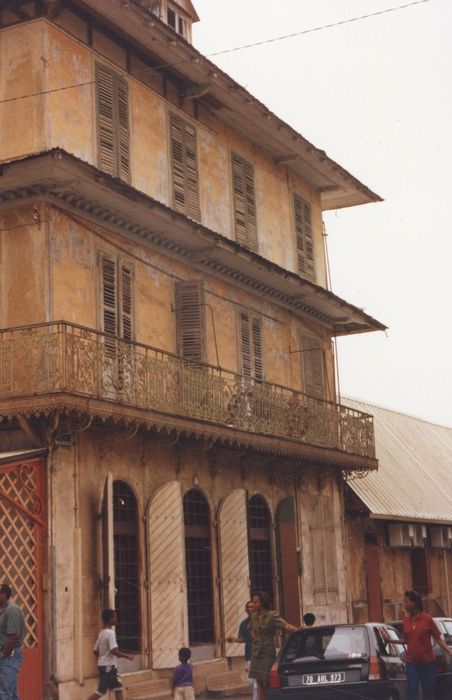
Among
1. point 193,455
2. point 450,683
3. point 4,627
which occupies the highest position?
point 193,455

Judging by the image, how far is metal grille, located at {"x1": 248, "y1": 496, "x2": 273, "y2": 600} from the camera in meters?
24.0

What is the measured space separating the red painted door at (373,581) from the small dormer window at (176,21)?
13.8 m

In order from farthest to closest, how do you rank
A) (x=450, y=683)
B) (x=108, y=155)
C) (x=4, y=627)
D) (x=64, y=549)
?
1. (x=108, y=155)
2. (x=64, y=549)
3. (x=450, y=683)
4. (x=4, y=627)

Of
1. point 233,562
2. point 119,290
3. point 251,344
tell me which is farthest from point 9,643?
point 251,344

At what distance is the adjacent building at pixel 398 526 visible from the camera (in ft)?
96.2

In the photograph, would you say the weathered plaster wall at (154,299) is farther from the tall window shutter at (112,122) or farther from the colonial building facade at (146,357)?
the tall window shutter at (112,122)

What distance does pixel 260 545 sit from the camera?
24.4 meters

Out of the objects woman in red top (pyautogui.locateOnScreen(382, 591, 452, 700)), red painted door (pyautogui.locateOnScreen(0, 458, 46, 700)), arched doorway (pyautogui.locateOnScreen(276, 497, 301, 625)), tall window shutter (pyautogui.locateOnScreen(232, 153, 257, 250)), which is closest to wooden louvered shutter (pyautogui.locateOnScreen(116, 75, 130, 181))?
tall window shutter (pyautogui.locateOnScreen(232, 153, 257, 250))

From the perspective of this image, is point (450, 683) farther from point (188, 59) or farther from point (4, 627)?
point (188, 59)

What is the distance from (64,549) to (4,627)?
3845mm

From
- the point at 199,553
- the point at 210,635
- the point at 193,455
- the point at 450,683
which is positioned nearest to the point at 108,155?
the point at 193,455

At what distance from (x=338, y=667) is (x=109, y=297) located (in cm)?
826

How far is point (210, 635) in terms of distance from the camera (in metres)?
21.8

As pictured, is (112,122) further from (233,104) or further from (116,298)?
(233,104)
